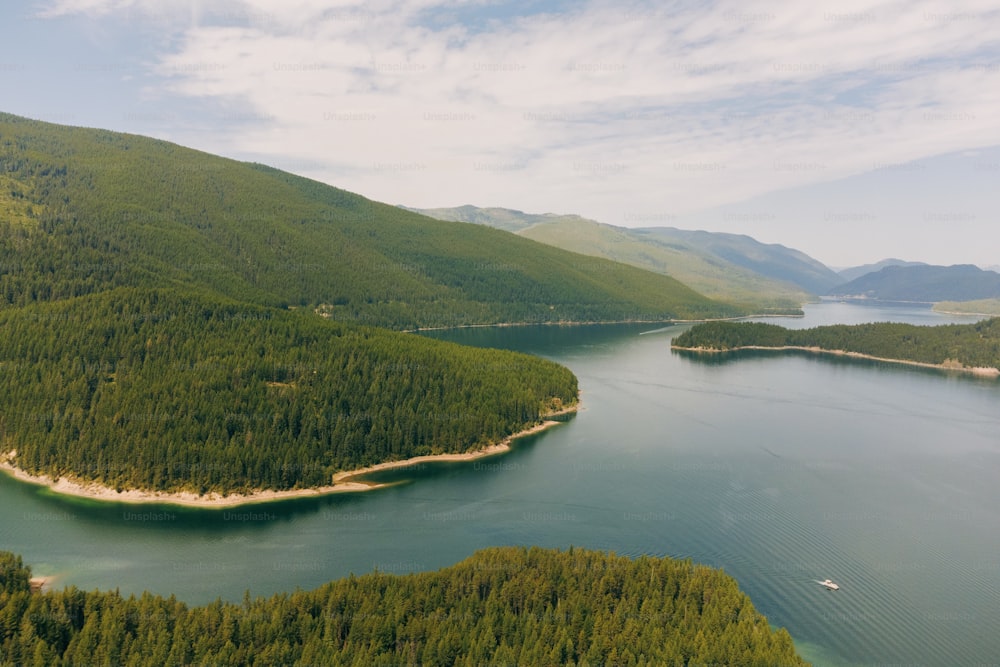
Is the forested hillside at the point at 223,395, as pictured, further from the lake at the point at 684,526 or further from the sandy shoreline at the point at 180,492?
the lake at the point at 684,526

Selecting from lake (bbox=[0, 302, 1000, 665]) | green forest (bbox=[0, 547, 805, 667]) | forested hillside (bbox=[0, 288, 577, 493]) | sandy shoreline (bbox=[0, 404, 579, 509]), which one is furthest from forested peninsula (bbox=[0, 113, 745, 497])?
green forest (bbox=[0, 547, 805, 667])

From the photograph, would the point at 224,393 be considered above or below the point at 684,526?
above

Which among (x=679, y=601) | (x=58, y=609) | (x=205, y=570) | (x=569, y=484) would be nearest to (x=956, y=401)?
(x=569, y=484)

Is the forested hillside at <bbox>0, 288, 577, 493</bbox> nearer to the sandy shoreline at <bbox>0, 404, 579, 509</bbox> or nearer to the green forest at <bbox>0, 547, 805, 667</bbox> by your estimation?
the sandy shoreline at <bbox>0, 404, 579, 509</bbox>

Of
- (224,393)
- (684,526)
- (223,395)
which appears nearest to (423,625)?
(684,526)

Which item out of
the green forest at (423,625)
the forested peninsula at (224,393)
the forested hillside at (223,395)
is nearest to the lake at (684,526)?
the forested peninsula at (224,393)

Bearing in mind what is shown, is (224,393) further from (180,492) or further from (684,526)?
(684,526)
